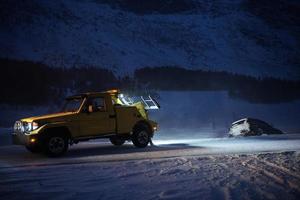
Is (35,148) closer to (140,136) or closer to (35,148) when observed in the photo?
(35,148)

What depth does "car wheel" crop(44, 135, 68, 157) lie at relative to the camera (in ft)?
42.8

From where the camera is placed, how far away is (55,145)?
1319cm

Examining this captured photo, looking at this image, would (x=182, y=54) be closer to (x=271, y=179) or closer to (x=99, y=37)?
(x=99, y=37)

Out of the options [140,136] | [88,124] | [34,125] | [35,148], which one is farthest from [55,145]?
[140,136]

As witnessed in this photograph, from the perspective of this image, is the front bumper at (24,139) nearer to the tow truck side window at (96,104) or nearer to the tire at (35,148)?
the tire at (35,148)

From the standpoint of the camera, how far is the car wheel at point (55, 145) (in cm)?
1304

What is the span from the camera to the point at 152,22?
175 ft

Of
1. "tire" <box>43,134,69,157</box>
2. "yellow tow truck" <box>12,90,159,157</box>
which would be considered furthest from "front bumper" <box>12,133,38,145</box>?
"tire" <box>43,134,69,157</box>

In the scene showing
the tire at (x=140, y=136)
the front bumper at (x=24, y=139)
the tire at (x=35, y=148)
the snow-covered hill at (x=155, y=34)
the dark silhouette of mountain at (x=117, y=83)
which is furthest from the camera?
the snow-covered hill at (x=155, y=34)

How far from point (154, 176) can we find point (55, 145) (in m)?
4.95

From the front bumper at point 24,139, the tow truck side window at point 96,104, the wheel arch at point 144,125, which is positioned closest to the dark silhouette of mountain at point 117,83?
the wheel arch at point 144,125

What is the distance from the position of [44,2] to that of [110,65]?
49.7 feet

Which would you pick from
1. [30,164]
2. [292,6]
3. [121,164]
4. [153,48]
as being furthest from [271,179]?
[292,6]

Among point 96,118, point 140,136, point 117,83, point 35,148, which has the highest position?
point 117,83
